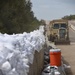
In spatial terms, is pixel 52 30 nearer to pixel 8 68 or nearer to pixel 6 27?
pixel 6 27

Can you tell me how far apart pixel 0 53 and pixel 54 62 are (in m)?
9.67

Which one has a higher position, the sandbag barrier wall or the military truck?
the military truck

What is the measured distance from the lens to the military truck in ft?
137

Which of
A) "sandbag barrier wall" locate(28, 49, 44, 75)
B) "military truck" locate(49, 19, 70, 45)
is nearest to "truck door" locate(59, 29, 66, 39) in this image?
"military truck" locate(49, 19, 70, 45)

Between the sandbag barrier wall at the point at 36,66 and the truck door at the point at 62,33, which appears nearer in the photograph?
the sandbag barrier wall at the point at 36,66

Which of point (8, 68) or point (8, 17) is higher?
point (8, 17)

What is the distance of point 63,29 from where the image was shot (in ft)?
141

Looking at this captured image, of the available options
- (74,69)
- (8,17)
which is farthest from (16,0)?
(74,69)

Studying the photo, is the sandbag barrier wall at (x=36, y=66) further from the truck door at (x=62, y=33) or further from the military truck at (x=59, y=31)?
the truck door at (x=62, y=33)

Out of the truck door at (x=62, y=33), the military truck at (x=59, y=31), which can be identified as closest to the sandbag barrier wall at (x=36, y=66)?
the military truck at (x=59, y=31)

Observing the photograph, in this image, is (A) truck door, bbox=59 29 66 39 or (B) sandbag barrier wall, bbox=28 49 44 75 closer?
(B) sandbag barrier wall, bbox=28 49 44 75

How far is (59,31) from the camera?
42.2m

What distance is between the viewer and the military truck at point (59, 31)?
4188 cm

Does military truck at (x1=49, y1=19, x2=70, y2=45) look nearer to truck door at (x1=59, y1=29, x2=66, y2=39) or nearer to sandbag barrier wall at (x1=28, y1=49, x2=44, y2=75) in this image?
truck door at (x1=59, y1=29, x2=66, y2=39)
